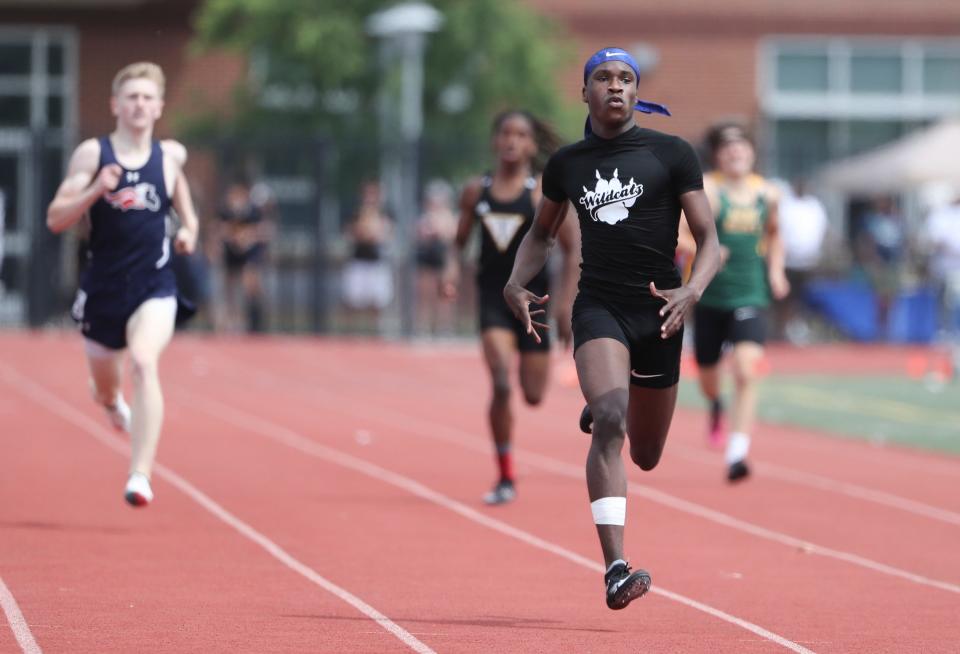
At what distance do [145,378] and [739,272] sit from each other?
4420 millimetres

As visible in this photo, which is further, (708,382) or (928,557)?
(708,382)

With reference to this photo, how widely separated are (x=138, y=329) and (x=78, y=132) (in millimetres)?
17098

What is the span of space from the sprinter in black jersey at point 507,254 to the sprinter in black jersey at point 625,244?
3.39 m

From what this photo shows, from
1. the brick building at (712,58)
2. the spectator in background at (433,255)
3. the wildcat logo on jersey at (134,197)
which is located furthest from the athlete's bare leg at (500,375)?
the brick building at (712,58)

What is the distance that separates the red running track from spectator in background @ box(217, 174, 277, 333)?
754 cm

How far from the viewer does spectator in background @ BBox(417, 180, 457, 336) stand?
25781 mm

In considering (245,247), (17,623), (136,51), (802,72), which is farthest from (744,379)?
(802,72)

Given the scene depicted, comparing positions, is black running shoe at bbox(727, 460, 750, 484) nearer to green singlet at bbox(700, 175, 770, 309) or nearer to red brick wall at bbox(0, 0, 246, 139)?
green singlet at bbox(700, 175, 770, 309)

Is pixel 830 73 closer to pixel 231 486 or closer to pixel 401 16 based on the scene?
pixel 401 16

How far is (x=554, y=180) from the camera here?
305 inches

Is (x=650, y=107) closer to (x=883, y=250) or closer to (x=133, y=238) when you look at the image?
(x=133, y=238)

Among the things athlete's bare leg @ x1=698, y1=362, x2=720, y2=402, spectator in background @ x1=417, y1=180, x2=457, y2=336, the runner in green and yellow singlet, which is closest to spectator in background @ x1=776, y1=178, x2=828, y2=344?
spectator in background @ x1=417, y1=180, x2=457, y2=336

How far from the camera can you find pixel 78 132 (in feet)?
86.4

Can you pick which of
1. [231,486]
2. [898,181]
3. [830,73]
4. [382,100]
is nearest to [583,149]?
[231,486]
